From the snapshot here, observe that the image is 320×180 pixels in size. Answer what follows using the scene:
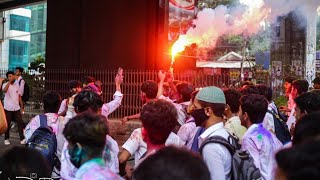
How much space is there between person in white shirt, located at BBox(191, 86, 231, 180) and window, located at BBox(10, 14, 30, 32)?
5096cm

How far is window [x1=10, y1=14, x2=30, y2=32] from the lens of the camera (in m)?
50.7

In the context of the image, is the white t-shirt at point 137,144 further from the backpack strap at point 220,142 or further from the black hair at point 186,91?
A: the black hair at point 186,91

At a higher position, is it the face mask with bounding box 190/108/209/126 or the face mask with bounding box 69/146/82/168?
the face mask with bounding box 190/108/209/126

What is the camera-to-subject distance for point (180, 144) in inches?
145

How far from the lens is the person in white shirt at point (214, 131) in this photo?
3070mm

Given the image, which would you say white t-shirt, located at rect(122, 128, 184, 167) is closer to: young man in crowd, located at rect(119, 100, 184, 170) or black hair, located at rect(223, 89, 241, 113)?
young man in crowd, located at rect(119, 100, 184, 170)

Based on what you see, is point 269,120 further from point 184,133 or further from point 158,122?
point 158,122

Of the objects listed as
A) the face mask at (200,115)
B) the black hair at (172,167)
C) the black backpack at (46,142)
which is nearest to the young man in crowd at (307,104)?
the face mask at (200,115)

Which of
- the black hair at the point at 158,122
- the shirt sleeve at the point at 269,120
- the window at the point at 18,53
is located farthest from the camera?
the window at the point at 18,53

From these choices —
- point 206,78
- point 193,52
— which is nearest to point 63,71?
point 206,78

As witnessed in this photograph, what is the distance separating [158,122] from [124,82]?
886 centimetres

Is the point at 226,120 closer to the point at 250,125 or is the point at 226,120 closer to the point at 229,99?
the point at 229,99

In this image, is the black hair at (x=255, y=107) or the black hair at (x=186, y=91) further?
the black hair at (x=186, y=91)

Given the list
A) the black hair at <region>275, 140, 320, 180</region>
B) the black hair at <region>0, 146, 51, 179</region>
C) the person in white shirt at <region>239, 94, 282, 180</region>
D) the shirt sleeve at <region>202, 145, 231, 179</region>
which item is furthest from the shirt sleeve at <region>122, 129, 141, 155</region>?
the black hair at <region>275, 140, 320, 180</region>
